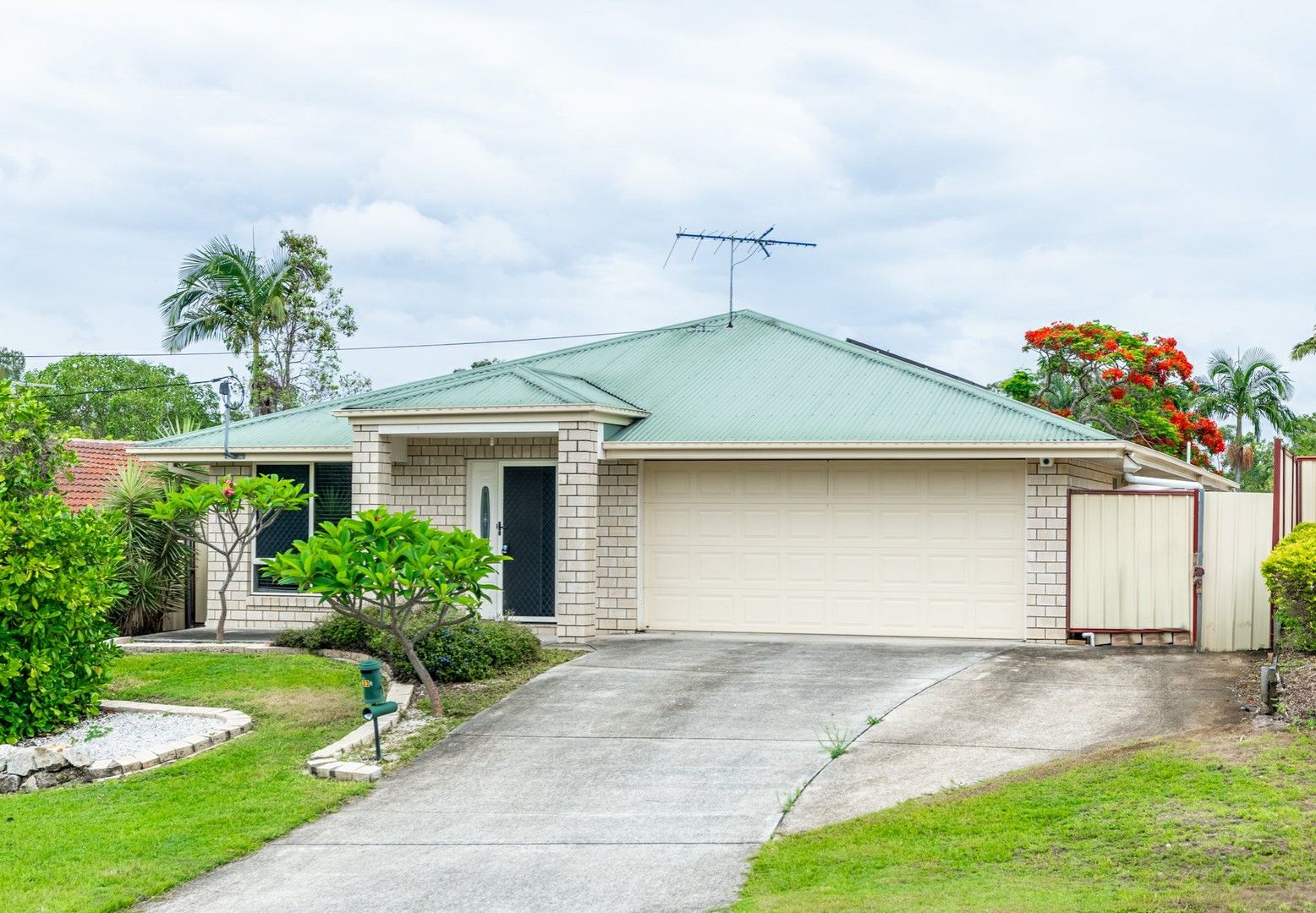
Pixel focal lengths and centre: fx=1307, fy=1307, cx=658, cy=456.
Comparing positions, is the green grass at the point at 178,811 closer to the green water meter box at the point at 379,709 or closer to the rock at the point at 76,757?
the rock at the point at 76,757

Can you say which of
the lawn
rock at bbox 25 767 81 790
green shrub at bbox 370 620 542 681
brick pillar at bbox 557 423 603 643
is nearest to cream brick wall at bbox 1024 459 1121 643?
brick pillar at bbox 557 423 603 643

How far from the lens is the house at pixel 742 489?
49.5ft

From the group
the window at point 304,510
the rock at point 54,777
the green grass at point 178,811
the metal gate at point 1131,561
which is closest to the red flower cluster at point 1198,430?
the metal gate at point 1131,561

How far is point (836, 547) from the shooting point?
A: 51.5ft

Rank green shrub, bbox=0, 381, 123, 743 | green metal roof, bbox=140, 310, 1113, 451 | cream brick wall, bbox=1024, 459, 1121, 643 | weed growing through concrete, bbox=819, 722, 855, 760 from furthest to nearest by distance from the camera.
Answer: green metal roof, bbox=140, 310, 1113, 451, cream brick wall, bbox=1024, 459, 1121, 643, green shrub, bbox=0, 381, 123, 743, weed growing through concrete, bbox=819, 722, 855, 760

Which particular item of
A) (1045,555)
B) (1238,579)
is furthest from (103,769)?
(1238,579)

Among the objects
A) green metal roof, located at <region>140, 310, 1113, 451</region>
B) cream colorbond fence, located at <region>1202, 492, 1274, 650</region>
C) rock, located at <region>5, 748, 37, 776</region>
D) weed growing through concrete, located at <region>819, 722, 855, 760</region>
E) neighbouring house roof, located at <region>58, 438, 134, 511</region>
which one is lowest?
rock, located at <region>5, 748, 37, 776</region>

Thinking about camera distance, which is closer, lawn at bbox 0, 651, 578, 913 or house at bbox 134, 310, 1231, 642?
lawn at bbox 0, 651, 578, 913

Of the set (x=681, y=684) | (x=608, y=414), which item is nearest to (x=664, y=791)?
(x=681, y=684)

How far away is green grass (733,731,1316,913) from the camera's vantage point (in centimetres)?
610

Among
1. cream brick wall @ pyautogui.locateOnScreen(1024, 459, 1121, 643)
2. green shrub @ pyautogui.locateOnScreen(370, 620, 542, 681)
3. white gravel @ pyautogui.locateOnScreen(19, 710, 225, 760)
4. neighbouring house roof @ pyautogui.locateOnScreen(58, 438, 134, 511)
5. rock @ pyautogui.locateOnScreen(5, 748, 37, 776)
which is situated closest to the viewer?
rock @ pyautogui.locateOnScreen(5, 748, 37, 776)

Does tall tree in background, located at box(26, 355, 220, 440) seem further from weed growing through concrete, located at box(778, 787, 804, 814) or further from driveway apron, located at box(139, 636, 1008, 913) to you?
weed growing through concrete, located at box(778, 787, 804, 814)

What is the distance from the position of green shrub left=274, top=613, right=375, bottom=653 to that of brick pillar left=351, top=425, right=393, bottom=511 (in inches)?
71.9

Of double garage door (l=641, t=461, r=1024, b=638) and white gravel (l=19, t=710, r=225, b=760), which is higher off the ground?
double garage door (l=641, t=461, r=1024, b=638)
